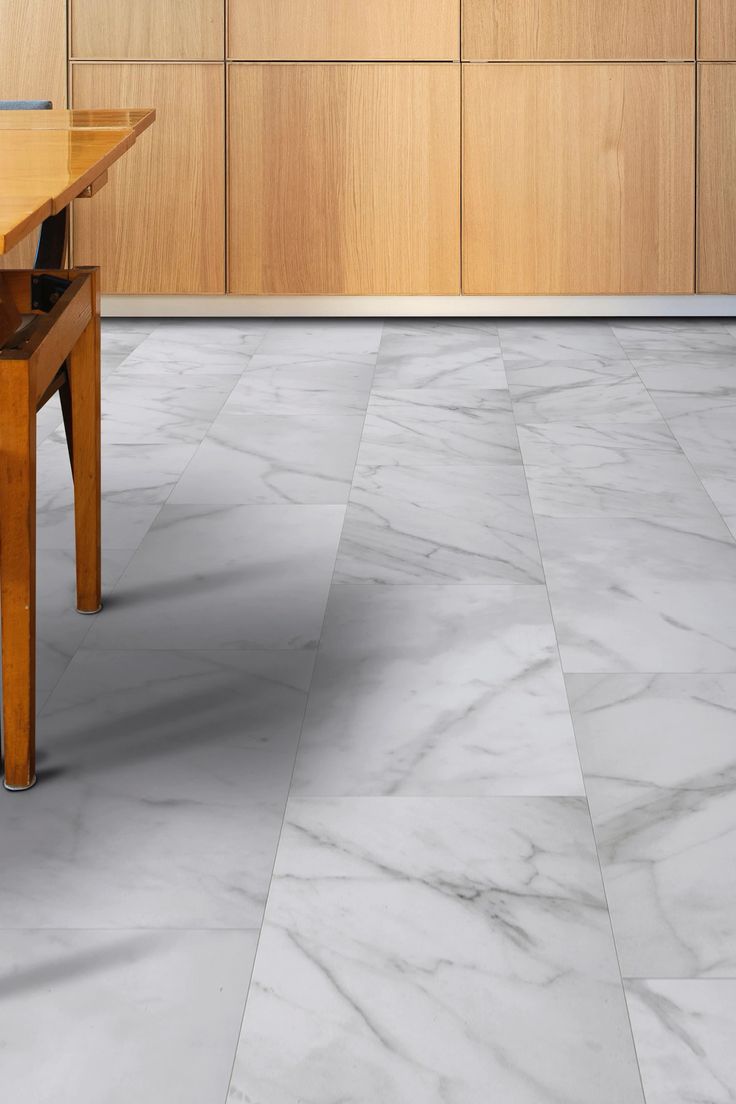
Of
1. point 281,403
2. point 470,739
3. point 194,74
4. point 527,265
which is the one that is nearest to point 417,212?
point 527,265

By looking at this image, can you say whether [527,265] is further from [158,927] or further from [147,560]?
[158,927]

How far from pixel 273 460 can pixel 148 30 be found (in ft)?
7.04

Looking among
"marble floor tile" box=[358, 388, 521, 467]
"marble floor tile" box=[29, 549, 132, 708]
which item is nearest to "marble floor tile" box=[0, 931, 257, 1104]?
"marble floor tile" box=[29, 549, 132, 708]

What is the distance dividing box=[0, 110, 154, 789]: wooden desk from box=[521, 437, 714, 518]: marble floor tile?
0.99 meters

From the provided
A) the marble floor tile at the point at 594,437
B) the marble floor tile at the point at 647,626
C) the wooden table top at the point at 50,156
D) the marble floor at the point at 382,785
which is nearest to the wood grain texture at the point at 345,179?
the marble floor tile at the point at 594,437

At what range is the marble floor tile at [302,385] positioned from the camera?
11.9 ft

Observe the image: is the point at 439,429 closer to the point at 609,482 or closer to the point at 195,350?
the point at 609,482

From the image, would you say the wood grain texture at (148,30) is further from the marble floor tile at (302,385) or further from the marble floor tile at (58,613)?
the marble floor tile at (58,613)

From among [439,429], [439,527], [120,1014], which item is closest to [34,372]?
[120,1014]

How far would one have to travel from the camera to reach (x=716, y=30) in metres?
4.55

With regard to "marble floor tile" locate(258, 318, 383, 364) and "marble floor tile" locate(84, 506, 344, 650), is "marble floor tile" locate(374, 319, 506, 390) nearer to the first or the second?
"marble floor tile" locate(258, 318, 383, 364)

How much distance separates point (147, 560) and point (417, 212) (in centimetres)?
255

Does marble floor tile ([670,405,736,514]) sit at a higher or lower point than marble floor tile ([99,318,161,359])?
lower

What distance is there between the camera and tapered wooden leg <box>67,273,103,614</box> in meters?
2.11
